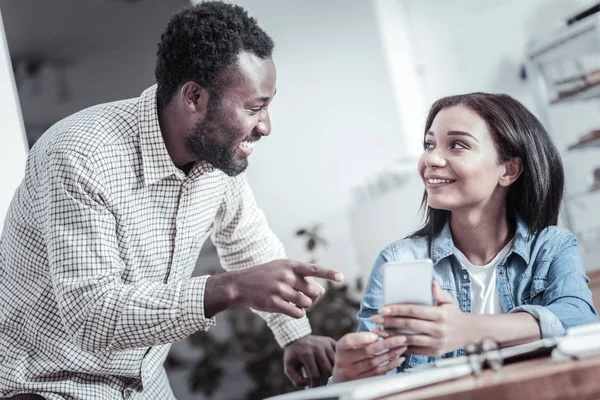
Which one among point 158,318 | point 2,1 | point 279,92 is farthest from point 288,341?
point 279,92

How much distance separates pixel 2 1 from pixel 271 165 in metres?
1.78

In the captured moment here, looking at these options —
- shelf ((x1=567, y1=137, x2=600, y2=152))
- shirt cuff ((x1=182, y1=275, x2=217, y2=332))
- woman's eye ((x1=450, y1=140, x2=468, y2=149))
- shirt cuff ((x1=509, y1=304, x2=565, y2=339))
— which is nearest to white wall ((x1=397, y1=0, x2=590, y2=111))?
shelf ((x1=567, y1=137, x2=600, y2=152))

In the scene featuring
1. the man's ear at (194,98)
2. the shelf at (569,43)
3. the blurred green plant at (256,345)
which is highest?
the shelf at (569,43)

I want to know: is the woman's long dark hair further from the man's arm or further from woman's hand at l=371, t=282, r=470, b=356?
woman's hand at l=371, t=282, r=470, b=356

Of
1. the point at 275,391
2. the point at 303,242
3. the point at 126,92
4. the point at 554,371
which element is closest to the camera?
the point at 554,371

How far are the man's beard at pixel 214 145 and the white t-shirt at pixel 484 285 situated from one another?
57cm

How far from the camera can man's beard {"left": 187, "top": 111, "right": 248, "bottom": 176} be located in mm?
1561

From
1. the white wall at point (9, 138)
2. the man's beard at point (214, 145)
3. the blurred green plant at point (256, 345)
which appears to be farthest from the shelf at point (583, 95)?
the white wall at point (9, 138)

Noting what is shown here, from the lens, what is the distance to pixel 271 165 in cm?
380

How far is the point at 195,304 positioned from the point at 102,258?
0.78 ft

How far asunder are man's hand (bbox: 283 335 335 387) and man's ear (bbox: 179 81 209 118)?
66cm

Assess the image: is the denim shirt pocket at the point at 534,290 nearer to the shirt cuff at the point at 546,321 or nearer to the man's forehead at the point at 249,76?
the shirt cuff at the point at 546,321

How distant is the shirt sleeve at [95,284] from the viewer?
1261 mm

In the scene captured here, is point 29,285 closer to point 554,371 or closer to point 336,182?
point 554,371
